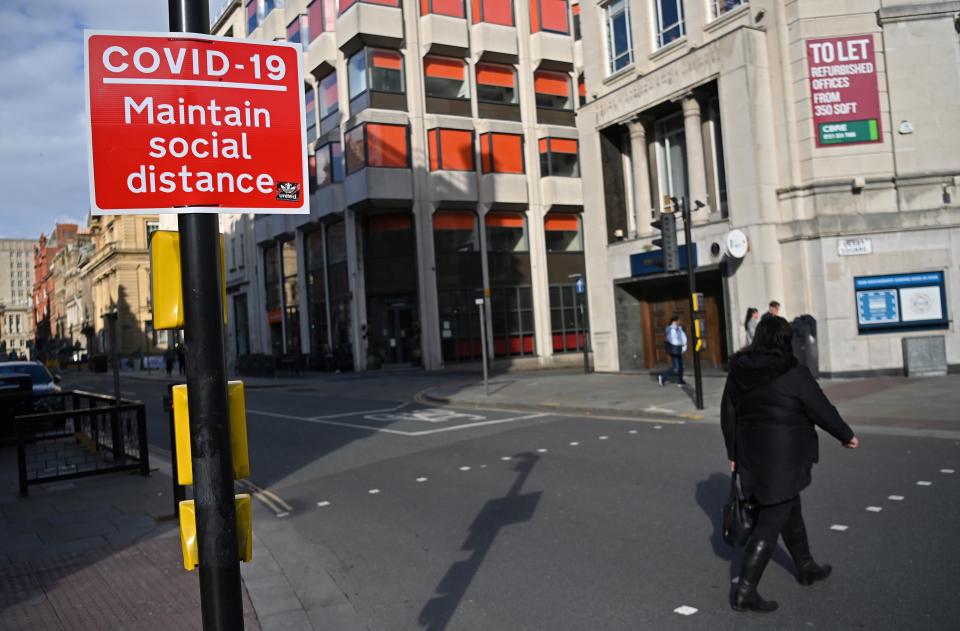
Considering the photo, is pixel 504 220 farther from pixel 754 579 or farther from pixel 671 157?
pixel 754 579

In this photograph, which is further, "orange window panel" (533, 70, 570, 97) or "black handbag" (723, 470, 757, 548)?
"orange window panel" (533, 70, 570, 97)

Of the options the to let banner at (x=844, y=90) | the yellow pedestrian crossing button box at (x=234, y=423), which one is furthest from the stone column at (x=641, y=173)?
the yellow pedestrian crossing button box at (x=234, y=423)

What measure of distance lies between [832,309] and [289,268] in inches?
1201

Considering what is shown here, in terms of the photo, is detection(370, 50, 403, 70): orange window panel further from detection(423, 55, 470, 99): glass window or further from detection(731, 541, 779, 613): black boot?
detection(731, 541, 779, 613): black boot

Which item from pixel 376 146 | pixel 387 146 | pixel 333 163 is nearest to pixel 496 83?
pixel 387 146

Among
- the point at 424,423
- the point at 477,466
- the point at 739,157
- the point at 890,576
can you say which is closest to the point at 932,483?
the point at 890,576

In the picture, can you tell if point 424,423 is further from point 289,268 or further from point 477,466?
point 289,268

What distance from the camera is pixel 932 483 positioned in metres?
6.91

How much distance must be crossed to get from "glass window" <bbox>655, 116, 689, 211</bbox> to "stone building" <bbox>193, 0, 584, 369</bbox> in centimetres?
1357

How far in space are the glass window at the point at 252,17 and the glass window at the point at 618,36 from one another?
2591 cm

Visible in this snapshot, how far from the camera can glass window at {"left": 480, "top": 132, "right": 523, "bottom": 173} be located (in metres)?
34.5

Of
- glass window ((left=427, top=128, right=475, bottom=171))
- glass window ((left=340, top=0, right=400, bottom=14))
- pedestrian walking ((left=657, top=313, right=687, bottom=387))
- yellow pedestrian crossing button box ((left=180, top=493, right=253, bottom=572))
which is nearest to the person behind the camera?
yellow pedestrian crossing button box ((left=180, top=493, right=253, bottom=572))

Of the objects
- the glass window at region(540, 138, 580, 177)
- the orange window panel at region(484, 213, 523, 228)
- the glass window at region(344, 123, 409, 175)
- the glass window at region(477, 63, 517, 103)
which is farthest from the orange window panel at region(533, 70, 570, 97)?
the glass window at region(344, 123, 409, 175)

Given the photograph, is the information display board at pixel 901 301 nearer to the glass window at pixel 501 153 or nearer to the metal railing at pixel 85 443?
the metal railing at pixel 85 443
